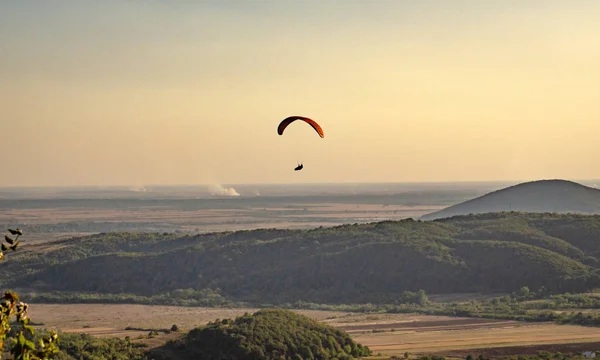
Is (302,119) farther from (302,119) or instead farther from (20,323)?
(20,323)

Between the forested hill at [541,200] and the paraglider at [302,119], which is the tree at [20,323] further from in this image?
the forested hill at [541,200]

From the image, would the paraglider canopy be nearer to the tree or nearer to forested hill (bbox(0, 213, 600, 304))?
the tree

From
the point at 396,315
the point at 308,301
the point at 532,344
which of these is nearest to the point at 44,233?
the point at 308,301

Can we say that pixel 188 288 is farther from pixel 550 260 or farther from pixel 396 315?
pixel 550 260

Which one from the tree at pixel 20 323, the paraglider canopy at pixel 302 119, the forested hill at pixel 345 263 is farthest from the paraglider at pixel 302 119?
the forested hill at pixel 345 263

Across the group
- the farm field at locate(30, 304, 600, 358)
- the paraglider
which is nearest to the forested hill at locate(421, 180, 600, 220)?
the farm field at locate(30, 304, 600, 358)

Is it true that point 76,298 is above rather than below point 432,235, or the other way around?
below
